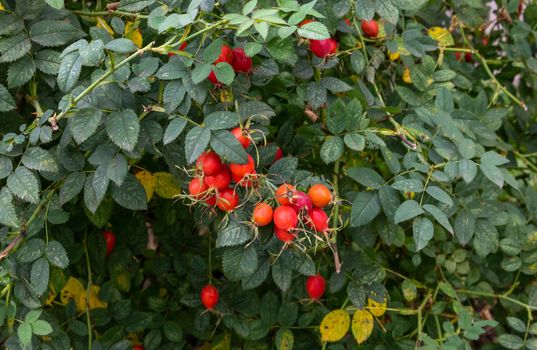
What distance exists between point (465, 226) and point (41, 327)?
0.94m

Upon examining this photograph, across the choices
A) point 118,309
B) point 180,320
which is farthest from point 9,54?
point 180,320

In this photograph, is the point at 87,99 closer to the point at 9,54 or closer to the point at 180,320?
the point at 9,54

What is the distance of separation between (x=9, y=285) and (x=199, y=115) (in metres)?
0.49

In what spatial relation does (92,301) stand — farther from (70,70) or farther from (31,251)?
(70,70)

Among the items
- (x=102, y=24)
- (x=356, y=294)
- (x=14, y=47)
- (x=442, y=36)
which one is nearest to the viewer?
(x=14, y=47)

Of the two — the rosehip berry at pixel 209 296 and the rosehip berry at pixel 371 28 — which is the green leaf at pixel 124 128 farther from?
the rosehip berry at pixel 371 28

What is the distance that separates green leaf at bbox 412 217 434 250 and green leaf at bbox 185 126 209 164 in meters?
0.47

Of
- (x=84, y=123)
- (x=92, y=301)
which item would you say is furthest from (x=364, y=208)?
(x=92, y=301)

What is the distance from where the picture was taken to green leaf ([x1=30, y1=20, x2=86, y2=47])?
4.37 feet

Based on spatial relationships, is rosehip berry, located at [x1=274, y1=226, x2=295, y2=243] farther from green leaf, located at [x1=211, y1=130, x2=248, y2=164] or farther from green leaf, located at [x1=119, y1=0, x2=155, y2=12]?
green leaf, located at [x1=119, y1=0, x2=155, y2=12]

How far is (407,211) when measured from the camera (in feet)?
4.22

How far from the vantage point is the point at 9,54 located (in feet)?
4.30

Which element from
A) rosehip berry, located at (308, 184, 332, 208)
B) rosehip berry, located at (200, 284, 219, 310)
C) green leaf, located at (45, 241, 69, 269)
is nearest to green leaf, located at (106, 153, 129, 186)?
green leaf, located at (45, 241, 69, 269)

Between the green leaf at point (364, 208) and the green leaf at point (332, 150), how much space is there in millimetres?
94
